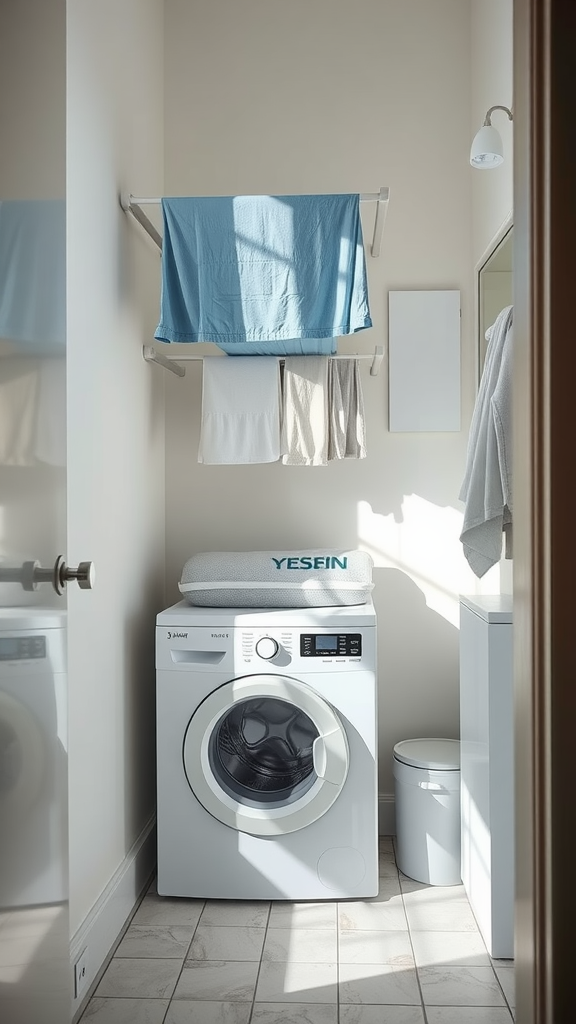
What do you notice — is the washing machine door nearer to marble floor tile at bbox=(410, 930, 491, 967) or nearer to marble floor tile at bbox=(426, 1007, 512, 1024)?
marble floor tile at bbox=(410, 930, 491, 967)

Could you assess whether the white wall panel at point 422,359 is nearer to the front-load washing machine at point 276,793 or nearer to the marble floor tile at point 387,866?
the front-load washing machine at point 276,793

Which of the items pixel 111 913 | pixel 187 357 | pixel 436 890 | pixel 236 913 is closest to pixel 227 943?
pixel 236 913

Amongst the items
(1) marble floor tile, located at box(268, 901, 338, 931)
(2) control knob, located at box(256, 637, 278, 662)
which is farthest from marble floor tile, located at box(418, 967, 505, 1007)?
(2) control knob, located at box(256, 637, 278, 662)

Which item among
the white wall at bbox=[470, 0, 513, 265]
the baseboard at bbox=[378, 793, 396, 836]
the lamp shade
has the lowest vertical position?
the baseboard at bbox=[378, 793, 396, 836]

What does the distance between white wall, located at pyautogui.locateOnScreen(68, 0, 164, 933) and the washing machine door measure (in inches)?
9.3

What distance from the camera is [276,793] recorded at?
2516 millimetres

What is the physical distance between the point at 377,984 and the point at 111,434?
1.56 metres

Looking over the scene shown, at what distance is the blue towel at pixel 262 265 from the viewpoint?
2.46m

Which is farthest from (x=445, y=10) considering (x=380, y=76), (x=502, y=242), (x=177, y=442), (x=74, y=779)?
(x=74, y=779)

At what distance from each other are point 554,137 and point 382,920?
2.16 m

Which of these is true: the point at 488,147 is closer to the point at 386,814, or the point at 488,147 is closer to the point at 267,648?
the point at 267,648

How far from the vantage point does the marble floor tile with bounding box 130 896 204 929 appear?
7.84 ft

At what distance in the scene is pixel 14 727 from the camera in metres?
1.02

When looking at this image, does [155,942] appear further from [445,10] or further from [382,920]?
[445,10]
